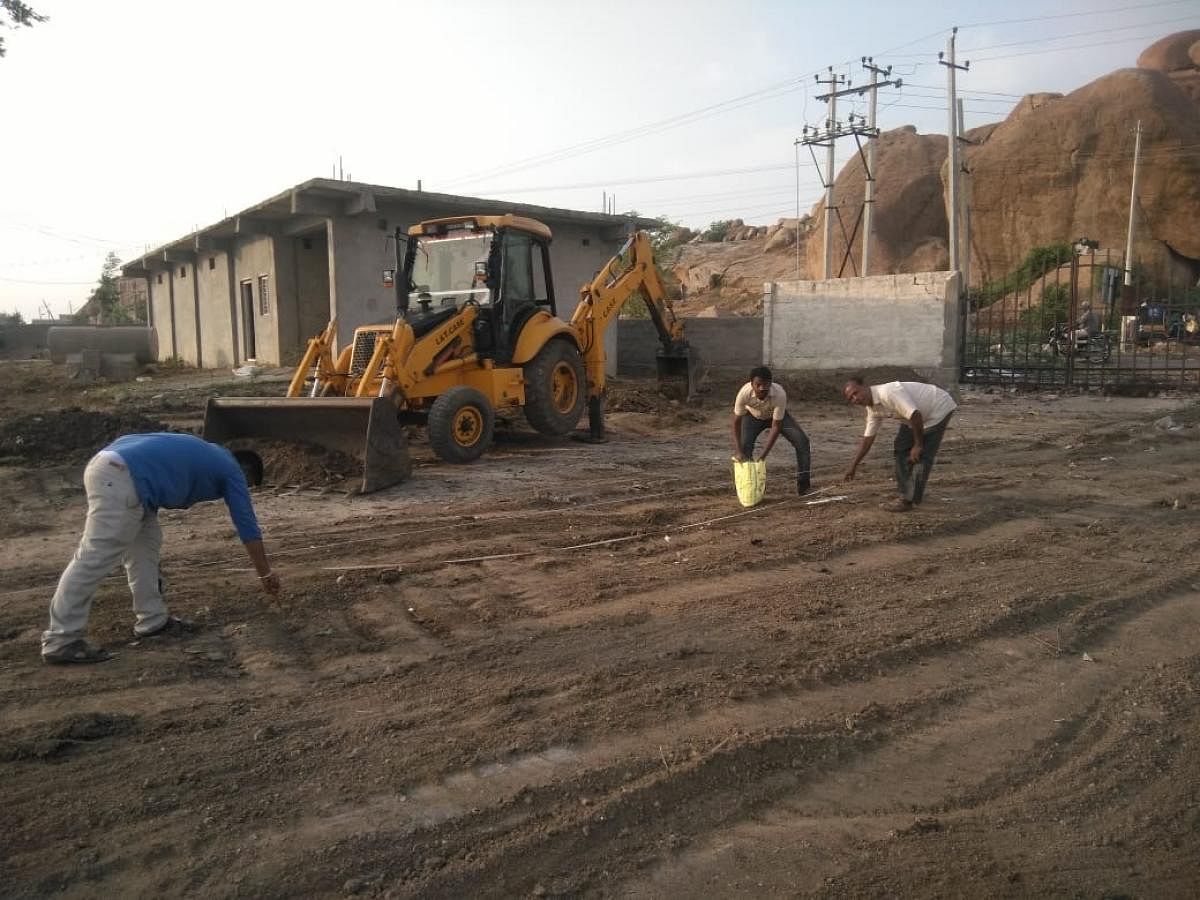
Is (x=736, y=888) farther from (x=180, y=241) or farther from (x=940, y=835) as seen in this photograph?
(x=180, y=241)

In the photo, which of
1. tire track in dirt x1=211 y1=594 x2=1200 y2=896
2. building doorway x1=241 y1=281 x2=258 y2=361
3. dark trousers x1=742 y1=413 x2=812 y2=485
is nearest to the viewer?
tire track in dirt x1=211 y1=594 x2=1200 y2=896

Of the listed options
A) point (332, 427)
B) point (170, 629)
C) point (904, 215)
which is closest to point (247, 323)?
point (332, 427)

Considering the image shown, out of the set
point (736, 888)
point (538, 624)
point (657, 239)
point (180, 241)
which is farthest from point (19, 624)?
point (657, 239)

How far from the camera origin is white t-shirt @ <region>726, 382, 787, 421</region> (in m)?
8.44

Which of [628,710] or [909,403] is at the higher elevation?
[909,403]

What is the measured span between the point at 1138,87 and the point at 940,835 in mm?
42960

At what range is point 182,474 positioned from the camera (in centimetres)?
471

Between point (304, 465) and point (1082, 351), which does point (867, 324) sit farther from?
point (304, 465)

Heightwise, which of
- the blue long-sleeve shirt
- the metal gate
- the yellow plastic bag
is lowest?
the yellow plastic bag

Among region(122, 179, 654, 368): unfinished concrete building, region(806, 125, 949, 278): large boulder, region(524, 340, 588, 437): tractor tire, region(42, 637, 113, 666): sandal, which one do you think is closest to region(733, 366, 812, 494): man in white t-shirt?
region(524, 340, 588, 437): tractor tire

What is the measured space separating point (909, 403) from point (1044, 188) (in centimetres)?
3666

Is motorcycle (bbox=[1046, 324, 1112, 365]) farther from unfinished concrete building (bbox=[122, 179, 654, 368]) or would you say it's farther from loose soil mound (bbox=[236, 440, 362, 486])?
loose soil mound (bbox=[236, 440, 362, 486])

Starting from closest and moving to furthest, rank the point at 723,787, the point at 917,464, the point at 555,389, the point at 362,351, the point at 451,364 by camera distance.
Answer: the point at 723,787, the point at 917,464, the point at 362,351, the point at 451,364, the point at 555,389

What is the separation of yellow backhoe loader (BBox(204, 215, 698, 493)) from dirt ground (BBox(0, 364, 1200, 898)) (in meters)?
1.74
